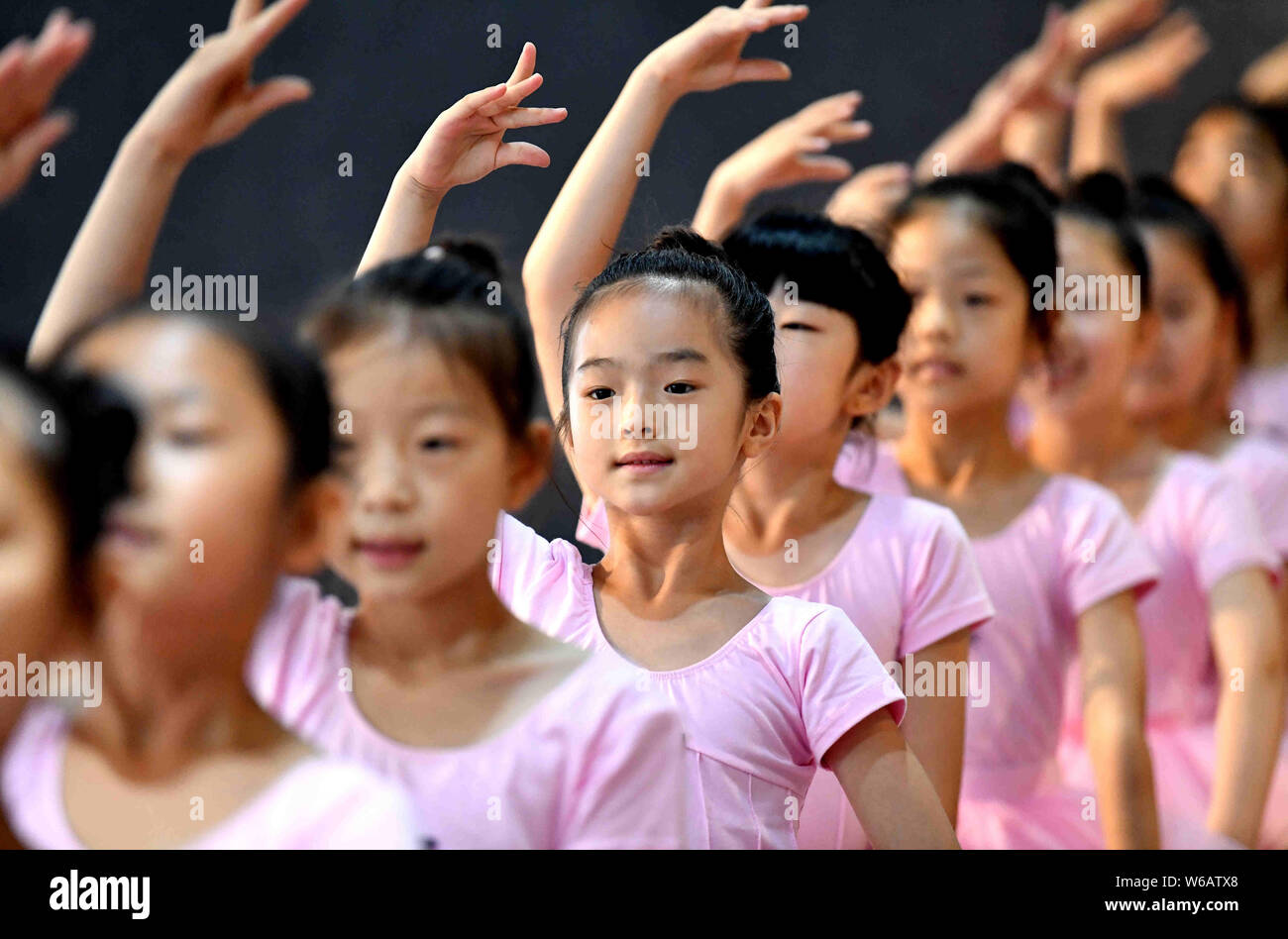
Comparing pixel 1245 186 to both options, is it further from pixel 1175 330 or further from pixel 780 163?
pixel 780 163

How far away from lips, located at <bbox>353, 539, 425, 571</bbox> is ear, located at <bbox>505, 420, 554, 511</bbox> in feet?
0.22

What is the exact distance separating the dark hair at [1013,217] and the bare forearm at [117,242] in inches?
26.8

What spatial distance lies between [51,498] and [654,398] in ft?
1.17

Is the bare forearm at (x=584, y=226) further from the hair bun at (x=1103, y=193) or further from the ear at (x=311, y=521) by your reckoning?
the hair bun at (x=1103, y=193)

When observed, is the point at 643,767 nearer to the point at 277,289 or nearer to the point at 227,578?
the point at 227,578

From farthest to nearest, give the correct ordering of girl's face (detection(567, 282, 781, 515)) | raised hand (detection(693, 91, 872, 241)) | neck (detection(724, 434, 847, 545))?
raised hand (detection(693, 91, 872, 241))
neck (detection(724, 434, 847, 545))
girl's face (detection(567, 282, 781, 515))

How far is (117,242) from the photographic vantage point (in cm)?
96

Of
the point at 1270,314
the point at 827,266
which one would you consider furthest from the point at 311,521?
the point at 1270,314

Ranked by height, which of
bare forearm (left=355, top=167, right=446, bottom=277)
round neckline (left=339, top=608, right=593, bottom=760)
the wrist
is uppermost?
the wrist

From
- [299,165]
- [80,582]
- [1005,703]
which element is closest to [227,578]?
[80,582]

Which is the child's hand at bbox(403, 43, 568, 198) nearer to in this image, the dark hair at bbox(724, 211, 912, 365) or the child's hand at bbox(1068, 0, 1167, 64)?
the dark hair at bbox(724, 211, 912, 365)

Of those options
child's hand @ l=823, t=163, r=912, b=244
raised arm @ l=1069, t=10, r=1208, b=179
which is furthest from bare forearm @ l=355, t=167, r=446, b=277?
raised arm @ l=1069, t=10, r=1208, b=179

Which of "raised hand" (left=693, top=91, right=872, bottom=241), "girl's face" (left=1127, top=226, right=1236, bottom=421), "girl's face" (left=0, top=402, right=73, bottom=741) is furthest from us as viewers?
"girl's face" (left=1127, top=226, right=1236, bottom=421)

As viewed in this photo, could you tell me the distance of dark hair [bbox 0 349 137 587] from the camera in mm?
797
